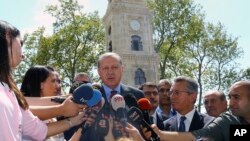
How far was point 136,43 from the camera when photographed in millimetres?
34750

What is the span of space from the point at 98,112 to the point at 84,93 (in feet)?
1.29

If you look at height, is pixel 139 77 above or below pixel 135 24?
below

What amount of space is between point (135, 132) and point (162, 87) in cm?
450

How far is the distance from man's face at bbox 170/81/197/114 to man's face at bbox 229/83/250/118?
3.56 feet

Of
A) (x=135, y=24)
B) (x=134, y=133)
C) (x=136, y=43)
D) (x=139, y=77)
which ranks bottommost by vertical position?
(x=139, y=77)

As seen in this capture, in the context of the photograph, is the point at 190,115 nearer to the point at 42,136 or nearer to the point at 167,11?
the point at 42,136

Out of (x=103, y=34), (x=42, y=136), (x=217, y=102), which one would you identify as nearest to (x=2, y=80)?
(x=42, y=136)

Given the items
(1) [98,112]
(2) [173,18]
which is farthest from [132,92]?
(2) [173,18]

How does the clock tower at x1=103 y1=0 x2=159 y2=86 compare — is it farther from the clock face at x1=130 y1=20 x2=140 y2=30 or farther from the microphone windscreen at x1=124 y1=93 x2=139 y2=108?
the microphone windscreen at x1=124 y1=93 x2=139 y2=108

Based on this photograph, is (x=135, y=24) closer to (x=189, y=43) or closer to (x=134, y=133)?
(x=189, y=43)

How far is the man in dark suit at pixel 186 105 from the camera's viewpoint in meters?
5.16

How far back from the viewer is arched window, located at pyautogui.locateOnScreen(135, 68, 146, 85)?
3303cm

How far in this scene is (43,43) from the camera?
32531 millimetres

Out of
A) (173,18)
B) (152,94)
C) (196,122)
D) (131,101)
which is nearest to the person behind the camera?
(131,101)
